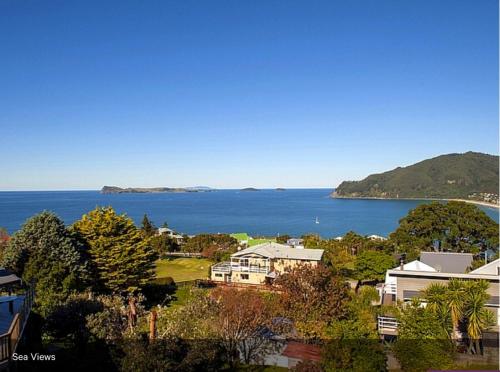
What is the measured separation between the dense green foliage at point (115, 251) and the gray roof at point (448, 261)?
1904 cm

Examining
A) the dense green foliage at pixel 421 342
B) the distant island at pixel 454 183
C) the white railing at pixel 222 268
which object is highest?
the distant island at pixel 454 183

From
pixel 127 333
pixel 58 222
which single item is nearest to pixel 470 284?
pixel 127 333

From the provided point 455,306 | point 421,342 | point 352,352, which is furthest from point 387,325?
point 352,352

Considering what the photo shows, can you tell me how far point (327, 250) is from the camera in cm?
3831

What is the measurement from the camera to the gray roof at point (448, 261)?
28.2 meters

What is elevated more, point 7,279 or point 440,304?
point 7,279

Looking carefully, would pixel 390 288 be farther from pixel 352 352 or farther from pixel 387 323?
pixel 352 352

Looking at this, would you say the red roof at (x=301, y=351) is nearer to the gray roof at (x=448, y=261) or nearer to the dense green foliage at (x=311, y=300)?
the dense green foliage at (x=311, y=300)

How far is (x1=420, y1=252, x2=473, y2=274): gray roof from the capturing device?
2822 centimetres

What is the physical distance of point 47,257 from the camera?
2061cm

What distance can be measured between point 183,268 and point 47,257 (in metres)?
18.4

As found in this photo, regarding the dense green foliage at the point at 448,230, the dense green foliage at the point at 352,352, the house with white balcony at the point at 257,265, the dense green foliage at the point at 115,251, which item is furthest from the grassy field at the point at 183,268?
the dense green foliage at the point at 352,352

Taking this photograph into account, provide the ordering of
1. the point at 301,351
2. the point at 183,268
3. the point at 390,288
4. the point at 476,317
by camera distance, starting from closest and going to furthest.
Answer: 1. the point at 301,351
2. the point at 476,317
3. the point at 390,288
4. the point at 183,268

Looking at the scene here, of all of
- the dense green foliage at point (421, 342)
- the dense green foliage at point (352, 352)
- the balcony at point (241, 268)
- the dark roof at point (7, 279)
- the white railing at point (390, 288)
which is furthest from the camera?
the balcony at point (241, 268)
